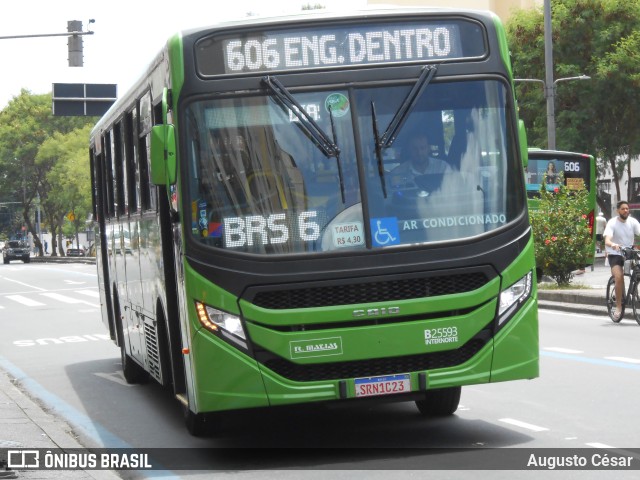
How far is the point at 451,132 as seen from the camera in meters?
8.80

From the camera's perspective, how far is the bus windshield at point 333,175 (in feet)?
28.1

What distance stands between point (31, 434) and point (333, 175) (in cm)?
336

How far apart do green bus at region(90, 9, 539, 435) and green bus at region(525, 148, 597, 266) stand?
2784cm

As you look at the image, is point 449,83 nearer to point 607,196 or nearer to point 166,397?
point 166,397

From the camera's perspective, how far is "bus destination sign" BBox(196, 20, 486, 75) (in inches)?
347

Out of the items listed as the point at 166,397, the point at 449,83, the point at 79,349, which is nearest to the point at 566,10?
the point at 79,349

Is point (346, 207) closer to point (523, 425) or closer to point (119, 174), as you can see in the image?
point (523, 425)

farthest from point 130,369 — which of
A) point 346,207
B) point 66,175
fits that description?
point 66,175

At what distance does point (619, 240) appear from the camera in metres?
→ 19.5

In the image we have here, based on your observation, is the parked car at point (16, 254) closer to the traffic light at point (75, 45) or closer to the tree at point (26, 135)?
the tree at point (26, 135)

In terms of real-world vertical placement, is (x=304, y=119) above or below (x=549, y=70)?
below

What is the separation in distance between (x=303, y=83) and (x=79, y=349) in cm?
1197


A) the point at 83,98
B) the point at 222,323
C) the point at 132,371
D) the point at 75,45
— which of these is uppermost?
the point at 75,45

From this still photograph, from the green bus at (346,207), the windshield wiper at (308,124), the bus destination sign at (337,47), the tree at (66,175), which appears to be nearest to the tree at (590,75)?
the bus destination sign at (337,47)
